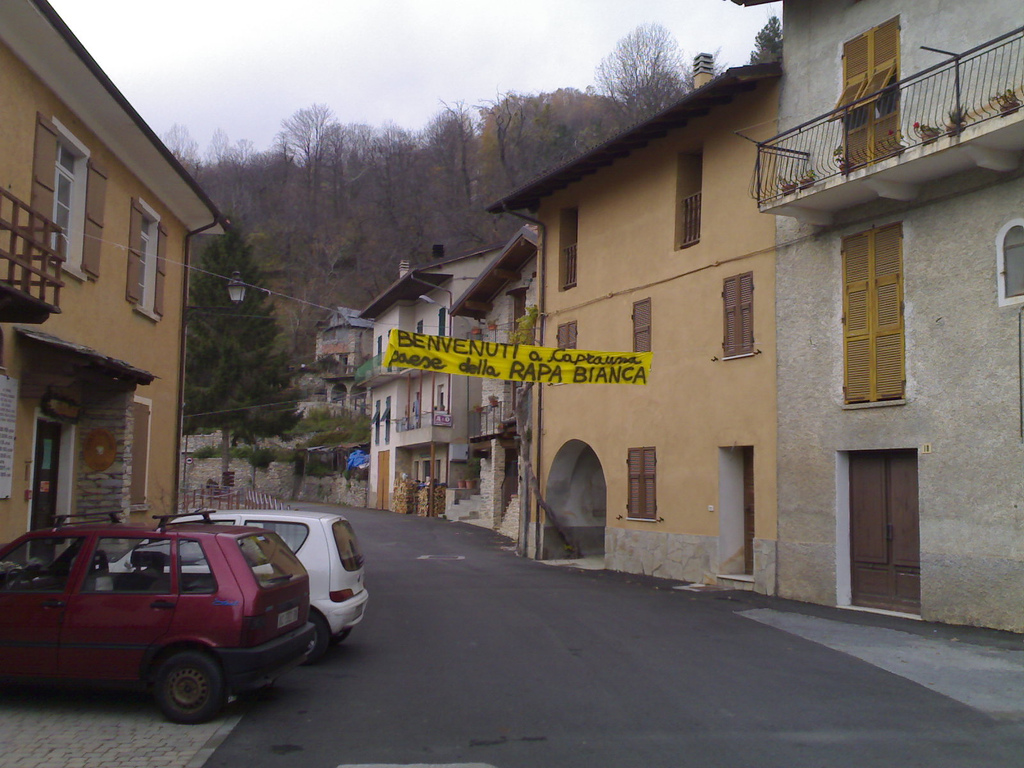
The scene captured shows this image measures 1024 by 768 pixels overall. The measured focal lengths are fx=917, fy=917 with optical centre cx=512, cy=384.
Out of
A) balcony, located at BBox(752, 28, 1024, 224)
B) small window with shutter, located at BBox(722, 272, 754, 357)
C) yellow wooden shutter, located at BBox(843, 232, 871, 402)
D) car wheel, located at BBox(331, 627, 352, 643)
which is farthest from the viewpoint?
small window with shutter, located at BBox(722, 272, 754, 357)

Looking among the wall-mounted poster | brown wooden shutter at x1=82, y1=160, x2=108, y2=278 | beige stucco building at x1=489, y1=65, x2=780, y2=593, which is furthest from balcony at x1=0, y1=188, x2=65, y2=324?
beige stucco building at x1=489, y1=65, x2=780, y2=593

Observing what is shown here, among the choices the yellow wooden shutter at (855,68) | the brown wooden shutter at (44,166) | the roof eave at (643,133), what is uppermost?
the roof eave at (643,133)

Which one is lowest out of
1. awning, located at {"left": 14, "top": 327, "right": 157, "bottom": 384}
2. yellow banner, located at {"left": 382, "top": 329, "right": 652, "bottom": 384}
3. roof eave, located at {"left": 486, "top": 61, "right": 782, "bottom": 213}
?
awning, located at {"left": 14, "top": 327, "right": 157, "bottom": 384}

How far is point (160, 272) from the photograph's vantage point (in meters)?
16.7

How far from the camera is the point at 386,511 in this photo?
43562 mm

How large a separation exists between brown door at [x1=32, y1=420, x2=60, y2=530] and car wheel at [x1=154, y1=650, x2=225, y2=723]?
630cm

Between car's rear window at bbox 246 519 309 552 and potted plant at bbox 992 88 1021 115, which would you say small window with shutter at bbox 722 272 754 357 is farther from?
car's rear window at bbox 246 519 309 552

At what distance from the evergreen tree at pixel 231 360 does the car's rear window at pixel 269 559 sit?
40.3 m

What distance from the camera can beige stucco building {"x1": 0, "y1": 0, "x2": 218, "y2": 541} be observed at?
1052cm

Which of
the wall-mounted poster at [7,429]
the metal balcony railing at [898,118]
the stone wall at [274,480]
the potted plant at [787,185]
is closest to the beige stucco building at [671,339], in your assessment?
the metal balcony railing at [898,118]

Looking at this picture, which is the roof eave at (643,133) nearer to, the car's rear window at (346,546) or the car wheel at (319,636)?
the car's rear window at (346,546)

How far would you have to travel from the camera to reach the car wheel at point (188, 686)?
6777 mm

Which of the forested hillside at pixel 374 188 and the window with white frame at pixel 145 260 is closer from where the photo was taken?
the window with white frame at pixel 145 260

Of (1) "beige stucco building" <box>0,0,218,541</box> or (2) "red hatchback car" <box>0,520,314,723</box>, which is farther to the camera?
(1) "beige stucco building" <box>0,0,218,541</box>
